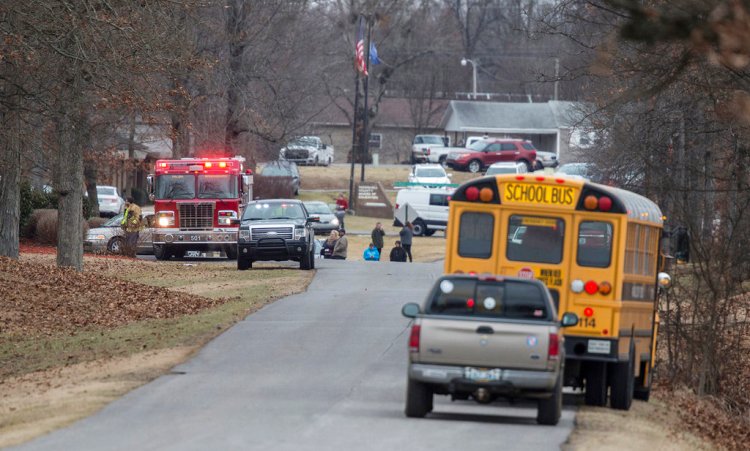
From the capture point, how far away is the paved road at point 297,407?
1177 centimetres

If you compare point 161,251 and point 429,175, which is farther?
point 429,175

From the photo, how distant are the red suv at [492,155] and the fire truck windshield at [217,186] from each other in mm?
39786

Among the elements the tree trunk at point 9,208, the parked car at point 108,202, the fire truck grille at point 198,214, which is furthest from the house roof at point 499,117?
the tree trunk at point 9,208

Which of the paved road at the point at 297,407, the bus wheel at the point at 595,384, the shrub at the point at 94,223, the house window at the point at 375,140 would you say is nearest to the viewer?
the paved road at the point at 297,407

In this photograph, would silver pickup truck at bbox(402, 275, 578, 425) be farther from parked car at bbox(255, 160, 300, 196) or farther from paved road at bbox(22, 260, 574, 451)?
parked car at bbox(255, 160, 300, 196)

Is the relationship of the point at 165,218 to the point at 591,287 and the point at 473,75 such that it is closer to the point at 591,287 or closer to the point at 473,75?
the point at 591,287

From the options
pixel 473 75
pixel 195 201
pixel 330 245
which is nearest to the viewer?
pixel 195 201

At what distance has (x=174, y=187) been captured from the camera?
1487 inches

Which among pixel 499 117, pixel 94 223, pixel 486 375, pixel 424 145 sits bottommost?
pixel 94 223

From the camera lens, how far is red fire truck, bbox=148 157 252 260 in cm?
3762

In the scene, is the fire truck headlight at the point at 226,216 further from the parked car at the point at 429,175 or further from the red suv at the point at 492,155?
the red suv at the point at 492,155

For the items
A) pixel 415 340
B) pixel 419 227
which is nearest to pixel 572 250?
pixel 415 340

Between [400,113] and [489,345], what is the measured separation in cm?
8326

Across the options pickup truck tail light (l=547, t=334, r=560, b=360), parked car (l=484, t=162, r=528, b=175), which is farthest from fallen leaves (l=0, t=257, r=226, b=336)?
parked car (l=484, t=162, r=528, b=175)
